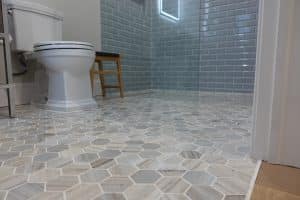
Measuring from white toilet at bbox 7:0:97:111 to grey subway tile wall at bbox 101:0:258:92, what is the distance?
2.76ft

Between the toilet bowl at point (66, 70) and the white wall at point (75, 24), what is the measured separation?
36 centimetres

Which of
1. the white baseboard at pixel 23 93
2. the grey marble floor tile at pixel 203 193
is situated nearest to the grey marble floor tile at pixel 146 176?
the grey marble floor tile at pixel 203 193

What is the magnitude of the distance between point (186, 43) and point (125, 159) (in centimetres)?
244

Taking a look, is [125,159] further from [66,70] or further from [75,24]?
[75,24]

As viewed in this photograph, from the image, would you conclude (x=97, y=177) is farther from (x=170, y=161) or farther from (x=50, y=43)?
(x=50, y=43)

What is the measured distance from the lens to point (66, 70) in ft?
5.33

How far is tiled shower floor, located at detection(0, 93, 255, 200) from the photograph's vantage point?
21.6 inches

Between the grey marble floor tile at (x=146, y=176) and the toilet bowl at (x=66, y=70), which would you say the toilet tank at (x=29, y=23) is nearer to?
the toilet bowl at (x=66, y=70)

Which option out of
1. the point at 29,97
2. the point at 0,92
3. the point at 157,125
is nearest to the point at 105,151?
the point at 157,125

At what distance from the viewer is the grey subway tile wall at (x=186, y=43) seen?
2645 millimetres

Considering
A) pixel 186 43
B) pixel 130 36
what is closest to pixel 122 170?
pixel 130 36

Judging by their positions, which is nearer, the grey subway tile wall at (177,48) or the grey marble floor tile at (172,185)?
the grey marble floor tile at (172,185)

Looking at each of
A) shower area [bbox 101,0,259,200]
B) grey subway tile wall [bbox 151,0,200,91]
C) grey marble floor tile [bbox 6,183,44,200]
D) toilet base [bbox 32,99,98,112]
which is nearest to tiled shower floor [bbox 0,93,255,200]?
grey marble floor tile [bbox 6,183,44,200]

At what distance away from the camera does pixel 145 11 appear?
3.09m
